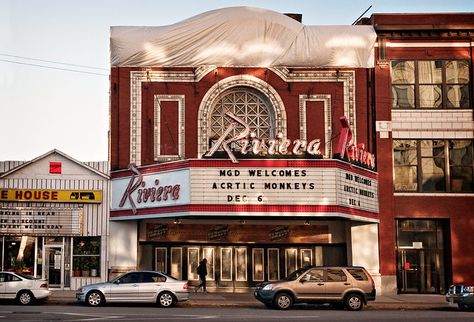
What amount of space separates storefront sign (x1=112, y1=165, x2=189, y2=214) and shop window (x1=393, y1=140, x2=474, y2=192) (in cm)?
1087

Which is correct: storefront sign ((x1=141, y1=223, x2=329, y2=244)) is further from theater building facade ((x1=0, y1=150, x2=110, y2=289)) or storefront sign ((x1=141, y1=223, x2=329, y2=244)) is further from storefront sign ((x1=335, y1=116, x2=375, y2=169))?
storefront sign ((x1=335, y1=116, x2=375, y2=169))

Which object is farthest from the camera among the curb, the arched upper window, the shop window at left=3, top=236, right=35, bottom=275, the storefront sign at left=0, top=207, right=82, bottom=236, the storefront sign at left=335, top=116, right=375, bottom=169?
the arched upper window

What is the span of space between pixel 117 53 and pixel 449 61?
16.2m

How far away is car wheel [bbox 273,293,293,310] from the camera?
2673 centimetres

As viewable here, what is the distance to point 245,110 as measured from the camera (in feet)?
115

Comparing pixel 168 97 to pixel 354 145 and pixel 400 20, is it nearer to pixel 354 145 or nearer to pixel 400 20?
pixel 354 145

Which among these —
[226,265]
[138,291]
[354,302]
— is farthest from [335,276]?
[226,265]

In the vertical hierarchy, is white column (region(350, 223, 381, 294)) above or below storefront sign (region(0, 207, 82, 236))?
below

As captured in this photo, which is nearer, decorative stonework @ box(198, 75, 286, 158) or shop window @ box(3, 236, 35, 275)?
shop window @ box(3, 236, 35, 275)

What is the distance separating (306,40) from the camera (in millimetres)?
35031

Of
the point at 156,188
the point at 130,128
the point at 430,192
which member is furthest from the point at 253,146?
the point at 430,192

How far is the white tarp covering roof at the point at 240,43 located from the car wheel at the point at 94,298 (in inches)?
482

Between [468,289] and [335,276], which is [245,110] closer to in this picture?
[335,276]

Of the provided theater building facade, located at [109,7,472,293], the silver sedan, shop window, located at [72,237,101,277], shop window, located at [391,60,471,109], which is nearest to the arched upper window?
theater building facade, located at [109,7,472,293]
